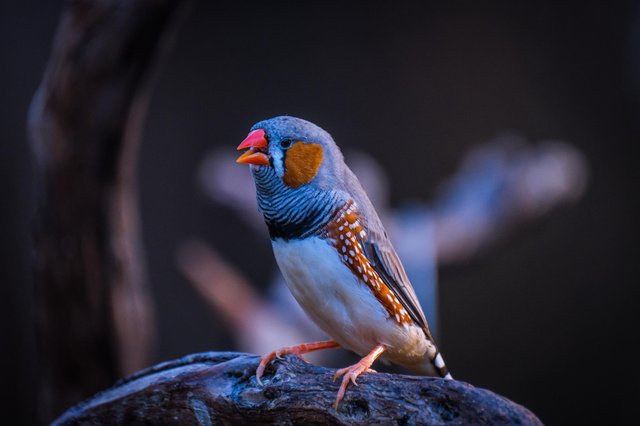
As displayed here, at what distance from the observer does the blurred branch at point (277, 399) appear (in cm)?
158

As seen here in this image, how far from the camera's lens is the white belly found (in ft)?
5.89

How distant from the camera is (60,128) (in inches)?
105

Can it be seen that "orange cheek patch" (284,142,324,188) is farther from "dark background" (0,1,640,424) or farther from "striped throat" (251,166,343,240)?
"dark background" (0,1,640,424)

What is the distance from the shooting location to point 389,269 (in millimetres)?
1898

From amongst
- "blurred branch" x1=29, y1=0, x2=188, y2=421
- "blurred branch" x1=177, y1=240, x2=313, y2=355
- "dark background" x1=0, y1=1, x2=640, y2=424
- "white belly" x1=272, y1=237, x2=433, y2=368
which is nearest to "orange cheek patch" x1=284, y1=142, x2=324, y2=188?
"white belly" x1=272, y1=237, x2=433, y2=368

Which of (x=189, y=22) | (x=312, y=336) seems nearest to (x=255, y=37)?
(x=189, y=22)

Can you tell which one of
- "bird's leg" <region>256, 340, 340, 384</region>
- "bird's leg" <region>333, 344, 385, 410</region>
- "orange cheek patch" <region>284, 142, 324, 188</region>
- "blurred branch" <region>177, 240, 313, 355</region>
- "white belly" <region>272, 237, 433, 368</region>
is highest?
"orange cheek patch" <region>284, 142, 324, 188</region>

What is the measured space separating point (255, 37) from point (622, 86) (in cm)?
233

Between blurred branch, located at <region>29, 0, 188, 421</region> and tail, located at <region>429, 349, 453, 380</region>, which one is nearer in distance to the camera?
tail, located at <region>429, 349, 453, 380</region>

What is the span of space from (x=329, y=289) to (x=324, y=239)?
12 centimetres

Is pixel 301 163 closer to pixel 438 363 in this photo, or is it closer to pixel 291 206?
pixel 291 206

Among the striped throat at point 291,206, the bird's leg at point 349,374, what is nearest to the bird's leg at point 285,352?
the bird's leg at point 349,374

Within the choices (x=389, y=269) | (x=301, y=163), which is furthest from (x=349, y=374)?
(x=301, y=163)

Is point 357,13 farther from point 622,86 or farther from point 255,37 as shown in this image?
point 622,86
